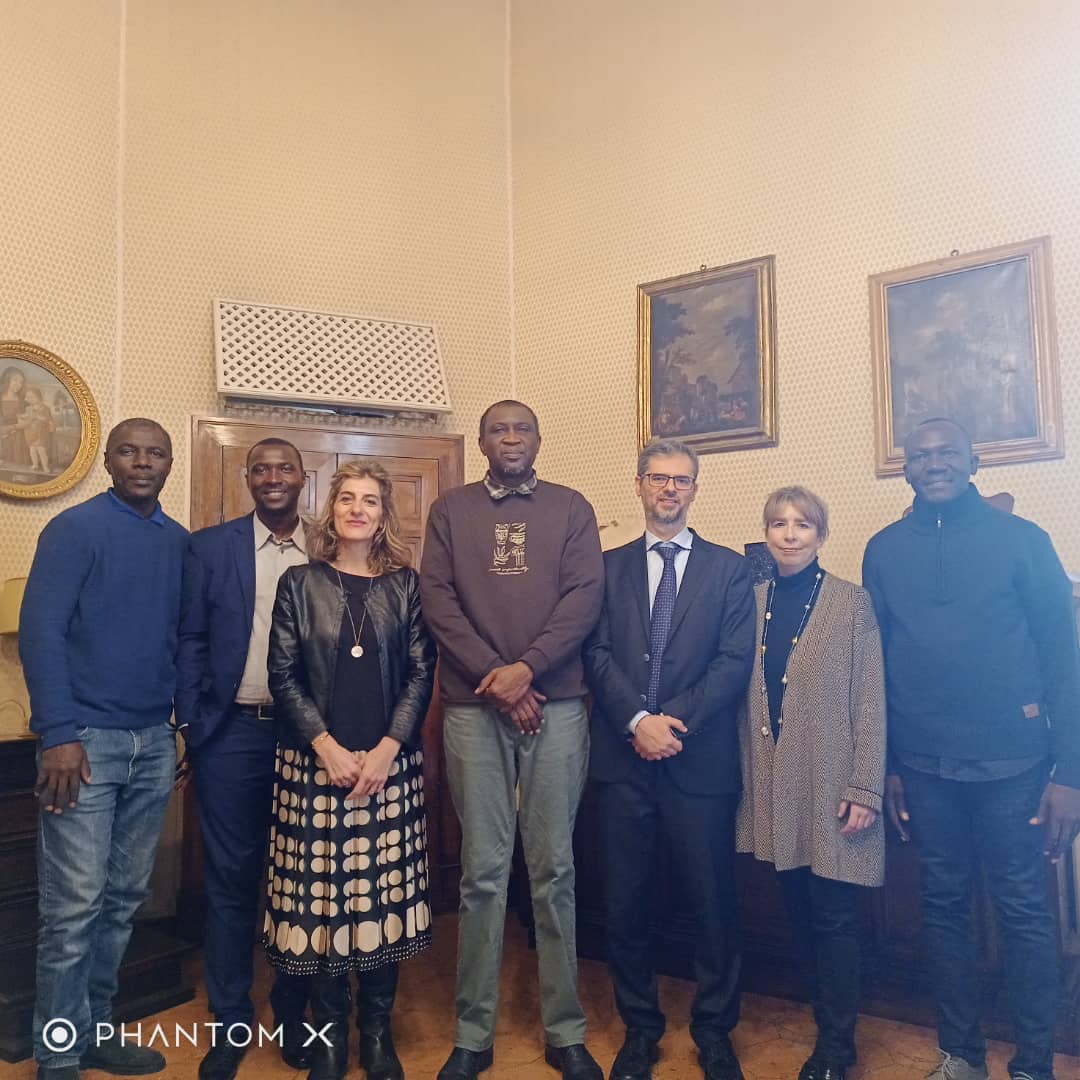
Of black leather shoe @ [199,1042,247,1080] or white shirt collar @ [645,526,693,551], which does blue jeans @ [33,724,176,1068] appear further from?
white shirt collar @ [645,526,693,551]

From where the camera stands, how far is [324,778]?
2344 millimetres

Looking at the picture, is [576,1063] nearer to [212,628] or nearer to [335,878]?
[335,878]

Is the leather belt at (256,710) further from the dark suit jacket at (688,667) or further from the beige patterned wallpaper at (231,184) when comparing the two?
the beige patterned wallpaper at (231,184)

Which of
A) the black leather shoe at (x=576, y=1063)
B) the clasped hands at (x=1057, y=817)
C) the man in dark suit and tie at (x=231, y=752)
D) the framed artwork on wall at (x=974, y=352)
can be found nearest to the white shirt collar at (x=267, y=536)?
the man in dark suit and tie at (x=231, y=752)

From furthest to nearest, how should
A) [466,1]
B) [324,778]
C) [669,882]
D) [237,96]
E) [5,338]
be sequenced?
1. [466,1]
2. [237,96]
3. [5,338]
4. [669,882]
5. [324,778]

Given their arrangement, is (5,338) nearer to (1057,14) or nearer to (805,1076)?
(805,1076)

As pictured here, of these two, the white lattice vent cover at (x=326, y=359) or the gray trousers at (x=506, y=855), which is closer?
the gray trousers at (x=506, y=855)

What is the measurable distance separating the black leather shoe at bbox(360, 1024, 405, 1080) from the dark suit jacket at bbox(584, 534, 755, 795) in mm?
814

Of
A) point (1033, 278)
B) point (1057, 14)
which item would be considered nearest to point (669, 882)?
point (1033, 278)

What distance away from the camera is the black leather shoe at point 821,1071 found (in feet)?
7.71

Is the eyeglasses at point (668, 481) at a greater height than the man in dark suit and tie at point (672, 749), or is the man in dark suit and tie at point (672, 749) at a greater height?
the eyeglasses at point (668, 481)

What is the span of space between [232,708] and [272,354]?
1.78 metres

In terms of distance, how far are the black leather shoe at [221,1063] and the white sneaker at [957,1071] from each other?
168cm

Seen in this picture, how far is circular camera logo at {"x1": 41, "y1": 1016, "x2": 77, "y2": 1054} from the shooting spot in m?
2.32
